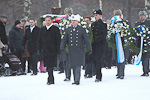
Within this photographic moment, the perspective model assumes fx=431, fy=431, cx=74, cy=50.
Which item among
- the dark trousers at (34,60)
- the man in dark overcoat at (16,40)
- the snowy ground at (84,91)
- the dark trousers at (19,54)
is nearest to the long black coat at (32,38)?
the dark trousers at (34,60)

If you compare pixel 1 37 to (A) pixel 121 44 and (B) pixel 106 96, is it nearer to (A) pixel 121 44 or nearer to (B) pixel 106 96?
(A) pixel 121 44

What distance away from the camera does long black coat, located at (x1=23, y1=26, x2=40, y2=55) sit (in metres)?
17.3

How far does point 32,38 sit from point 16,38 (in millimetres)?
659

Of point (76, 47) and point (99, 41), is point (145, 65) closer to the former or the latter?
point (99, 41)

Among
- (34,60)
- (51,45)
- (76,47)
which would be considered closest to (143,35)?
(76,47)

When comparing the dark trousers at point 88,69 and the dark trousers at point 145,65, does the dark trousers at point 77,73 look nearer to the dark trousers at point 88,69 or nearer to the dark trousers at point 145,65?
the dark trousers at point 88,69

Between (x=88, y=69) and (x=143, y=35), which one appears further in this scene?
(x=88, y=69)

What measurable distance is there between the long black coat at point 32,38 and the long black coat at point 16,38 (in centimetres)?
22

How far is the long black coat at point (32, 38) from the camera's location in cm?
1730

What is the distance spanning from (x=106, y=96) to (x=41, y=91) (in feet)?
6.38

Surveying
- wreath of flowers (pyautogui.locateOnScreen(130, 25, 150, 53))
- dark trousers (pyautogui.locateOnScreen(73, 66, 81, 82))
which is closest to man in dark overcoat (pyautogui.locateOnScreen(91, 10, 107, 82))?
dark trousers (pyautogui.locateOnScreen(73, 66, 81, 82))

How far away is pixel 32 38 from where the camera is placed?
56.9 ft

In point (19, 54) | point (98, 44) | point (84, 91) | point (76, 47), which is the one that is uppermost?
point (98, 44)

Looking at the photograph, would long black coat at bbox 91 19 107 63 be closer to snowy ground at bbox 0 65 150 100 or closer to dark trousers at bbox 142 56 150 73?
snowy ground at bbox 0 65 150 100
